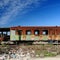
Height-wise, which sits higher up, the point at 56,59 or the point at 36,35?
the point at 36,35

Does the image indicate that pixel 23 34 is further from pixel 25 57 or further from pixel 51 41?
pixel 25 57

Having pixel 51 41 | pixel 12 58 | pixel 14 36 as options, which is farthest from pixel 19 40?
pixel 12 58

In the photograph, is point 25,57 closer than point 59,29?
Yes

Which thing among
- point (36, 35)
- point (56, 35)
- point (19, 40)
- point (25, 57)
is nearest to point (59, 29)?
point (56, 35)

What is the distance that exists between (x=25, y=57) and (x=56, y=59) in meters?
2.96

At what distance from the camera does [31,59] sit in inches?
Result: 768

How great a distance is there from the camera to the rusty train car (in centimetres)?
3256

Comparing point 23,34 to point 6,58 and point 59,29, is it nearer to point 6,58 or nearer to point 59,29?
point 59,29

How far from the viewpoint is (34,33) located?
3291 centimetres

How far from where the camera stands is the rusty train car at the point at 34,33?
3256cm

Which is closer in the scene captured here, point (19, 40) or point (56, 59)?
point (56, 59)

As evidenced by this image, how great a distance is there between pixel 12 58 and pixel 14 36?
1310 centimetres

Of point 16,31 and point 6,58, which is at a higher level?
point 16,31

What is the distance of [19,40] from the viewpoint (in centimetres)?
3328
